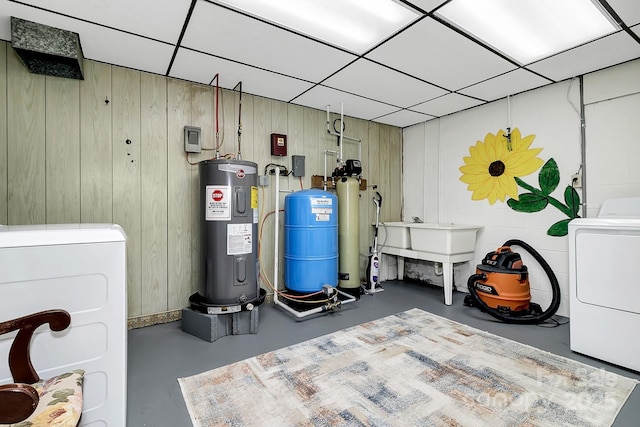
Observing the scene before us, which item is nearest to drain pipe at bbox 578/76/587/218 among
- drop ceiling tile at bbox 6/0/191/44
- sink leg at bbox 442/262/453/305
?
sink leg at bbox 442/262/453/305

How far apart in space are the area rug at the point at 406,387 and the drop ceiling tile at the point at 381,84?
92.8 inches

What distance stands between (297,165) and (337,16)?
178 centimetres

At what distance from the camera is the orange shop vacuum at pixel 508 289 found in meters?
2.81

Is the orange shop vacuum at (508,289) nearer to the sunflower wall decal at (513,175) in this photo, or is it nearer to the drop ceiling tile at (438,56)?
the sunflower wall decal at (513,175)

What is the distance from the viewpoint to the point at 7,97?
85.7 inches

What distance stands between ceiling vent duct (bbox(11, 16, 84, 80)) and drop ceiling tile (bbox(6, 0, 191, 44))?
0.79ft

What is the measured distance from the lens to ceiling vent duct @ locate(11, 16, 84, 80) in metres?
1.92

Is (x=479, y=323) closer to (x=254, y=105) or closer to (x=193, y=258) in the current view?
(x=193, y=258)

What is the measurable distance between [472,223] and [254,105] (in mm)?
3011

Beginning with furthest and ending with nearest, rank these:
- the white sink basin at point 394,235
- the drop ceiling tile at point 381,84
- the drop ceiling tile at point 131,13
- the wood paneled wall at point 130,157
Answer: the white sink basin at point 394,235 < the drop ceiling tile at point 381,84 < the wood paneled wall at point 130,157 < the drop ceiling tile at point 131,13

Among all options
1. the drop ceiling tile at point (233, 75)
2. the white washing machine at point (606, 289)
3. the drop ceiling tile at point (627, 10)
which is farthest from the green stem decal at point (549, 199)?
the drop ceiling tile at point (233, 75)

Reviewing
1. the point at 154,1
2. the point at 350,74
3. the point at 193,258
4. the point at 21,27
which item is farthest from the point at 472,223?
the point at 21,27

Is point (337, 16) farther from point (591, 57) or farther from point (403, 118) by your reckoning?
point (403, 118)

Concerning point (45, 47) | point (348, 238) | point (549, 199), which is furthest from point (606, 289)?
point (45, 47)
